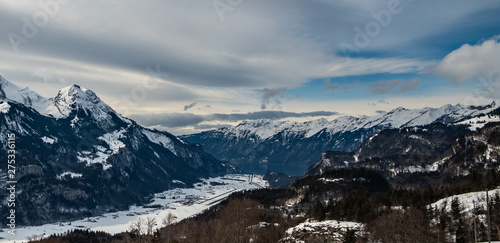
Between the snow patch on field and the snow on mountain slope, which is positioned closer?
the snow patch on field

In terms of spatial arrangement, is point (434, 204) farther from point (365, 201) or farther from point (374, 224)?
point (374, 224)

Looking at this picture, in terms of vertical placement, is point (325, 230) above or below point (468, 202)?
below

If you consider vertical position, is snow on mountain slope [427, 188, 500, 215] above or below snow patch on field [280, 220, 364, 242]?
above

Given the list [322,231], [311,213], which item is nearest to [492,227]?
[322,231]

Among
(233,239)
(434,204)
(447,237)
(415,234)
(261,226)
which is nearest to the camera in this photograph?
(415,234)

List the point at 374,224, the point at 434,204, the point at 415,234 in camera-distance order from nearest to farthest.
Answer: the point at 415,234 < the point at 374,224 < the point at 434,204

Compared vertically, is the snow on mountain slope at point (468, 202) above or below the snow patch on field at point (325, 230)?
above

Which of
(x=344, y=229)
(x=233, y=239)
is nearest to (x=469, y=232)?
(x=344, y=229)

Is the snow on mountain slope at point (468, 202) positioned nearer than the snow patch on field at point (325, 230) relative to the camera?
No

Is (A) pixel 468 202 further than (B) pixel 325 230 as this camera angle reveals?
Yes

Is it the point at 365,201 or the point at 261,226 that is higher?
the point at 365,201

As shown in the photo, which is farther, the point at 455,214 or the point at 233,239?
the point at 455,214
